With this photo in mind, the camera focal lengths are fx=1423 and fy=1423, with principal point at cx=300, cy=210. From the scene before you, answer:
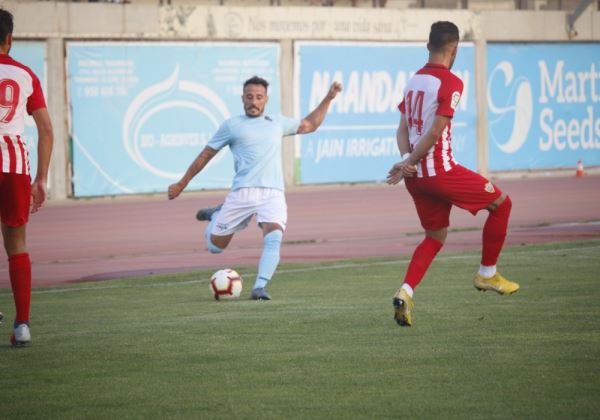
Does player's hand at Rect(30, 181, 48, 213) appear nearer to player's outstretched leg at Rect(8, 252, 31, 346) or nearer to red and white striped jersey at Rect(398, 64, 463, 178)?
player's outstretched leg at Rect(8, 252, 31, 346)

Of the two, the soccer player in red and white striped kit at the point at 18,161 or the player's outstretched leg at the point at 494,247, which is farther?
the player's outstretched leg at the point at 494,247

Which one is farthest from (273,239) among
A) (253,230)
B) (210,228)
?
(253,230)

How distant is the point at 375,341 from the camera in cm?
959

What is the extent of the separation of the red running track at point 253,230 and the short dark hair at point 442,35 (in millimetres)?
7006

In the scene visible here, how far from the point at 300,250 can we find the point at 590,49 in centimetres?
2404

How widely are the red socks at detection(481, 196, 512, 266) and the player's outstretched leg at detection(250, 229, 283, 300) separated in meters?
2.48

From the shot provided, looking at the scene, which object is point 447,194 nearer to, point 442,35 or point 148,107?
point 442,35

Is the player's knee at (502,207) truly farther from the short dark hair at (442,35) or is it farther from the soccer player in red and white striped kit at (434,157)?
the short dark hair at (442,35)

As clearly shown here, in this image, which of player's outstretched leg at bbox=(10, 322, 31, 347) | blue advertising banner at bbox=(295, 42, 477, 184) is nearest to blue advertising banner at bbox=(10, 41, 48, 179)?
blue advertising banner at bbox=(295, 42, 477, 184)

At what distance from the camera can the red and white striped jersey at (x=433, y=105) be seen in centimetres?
1023

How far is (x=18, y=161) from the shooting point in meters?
9.64

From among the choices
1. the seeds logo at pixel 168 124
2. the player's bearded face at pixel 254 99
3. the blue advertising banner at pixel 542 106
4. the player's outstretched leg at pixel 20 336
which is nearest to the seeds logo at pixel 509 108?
the blue advertising banner at pixel 542 106

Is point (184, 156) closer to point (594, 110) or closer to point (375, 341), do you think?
point (594, 110)

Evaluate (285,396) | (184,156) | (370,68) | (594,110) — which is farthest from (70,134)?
(285,396)
